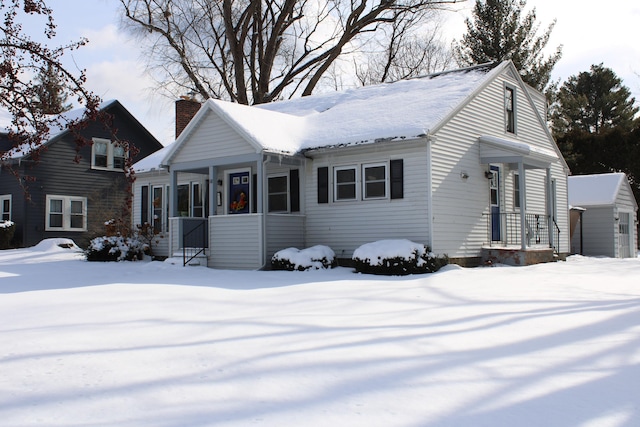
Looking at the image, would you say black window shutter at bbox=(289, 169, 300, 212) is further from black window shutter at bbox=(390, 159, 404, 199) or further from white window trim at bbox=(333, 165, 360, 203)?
black window shutter at bbox=(390, 159, 404, 199)

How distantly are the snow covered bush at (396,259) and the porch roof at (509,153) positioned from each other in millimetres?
4144

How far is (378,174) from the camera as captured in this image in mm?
15898

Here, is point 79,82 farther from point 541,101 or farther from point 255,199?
point 541,101

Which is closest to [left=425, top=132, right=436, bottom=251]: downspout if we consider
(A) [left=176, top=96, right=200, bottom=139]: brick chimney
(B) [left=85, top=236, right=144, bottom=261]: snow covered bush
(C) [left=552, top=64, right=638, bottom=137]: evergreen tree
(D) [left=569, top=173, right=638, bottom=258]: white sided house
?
(B) [left=85, top=236, right=144, bottom=261]: snow covered bush

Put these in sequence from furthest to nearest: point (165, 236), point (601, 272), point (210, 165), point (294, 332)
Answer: point (165, 236), point (210, 165), point (601, 272), point (294, 332)

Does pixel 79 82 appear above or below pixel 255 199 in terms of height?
above

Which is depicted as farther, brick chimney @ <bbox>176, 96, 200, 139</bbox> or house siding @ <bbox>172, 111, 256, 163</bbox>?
brick chimney @ <bbox>176, 96, 200, 139</bbox>

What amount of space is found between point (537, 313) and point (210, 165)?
37.1 ft

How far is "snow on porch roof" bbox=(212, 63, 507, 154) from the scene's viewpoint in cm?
1569

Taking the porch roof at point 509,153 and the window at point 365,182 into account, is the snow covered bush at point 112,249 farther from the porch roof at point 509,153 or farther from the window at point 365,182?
the porch roof at point 509,153

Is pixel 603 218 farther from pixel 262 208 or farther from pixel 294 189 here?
pixel 262 208

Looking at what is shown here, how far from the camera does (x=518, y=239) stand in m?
18.8

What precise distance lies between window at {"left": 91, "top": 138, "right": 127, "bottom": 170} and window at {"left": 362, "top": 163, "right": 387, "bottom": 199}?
17177mm

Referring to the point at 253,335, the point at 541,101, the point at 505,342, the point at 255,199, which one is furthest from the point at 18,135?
the point at 541,101
